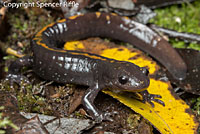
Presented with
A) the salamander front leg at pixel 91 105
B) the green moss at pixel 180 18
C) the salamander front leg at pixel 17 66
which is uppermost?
the green moss at pixel 180 18

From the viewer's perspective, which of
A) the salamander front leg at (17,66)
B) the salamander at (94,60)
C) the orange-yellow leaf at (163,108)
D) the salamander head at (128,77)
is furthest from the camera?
the salamander front leg at (17,66)

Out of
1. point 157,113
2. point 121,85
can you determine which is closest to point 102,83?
point 121,85

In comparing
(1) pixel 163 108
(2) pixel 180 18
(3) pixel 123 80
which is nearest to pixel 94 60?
(3) pixel 123 80

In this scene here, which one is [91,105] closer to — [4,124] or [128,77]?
[128,77]

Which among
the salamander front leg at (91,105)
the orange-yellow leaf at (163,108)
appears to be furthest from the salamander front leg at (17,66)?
the orange-yellow leaf at (163,108)

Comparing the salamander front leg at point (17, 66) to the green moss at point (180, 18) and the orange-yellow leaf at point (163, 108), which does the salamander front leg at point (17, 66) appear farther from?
the green moss at point (180, 18)

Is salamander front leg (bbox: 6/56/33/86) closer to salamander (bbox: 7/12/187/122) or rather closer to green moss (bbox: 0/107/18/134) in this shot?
salamander (bbox: 7/12/187/122)
